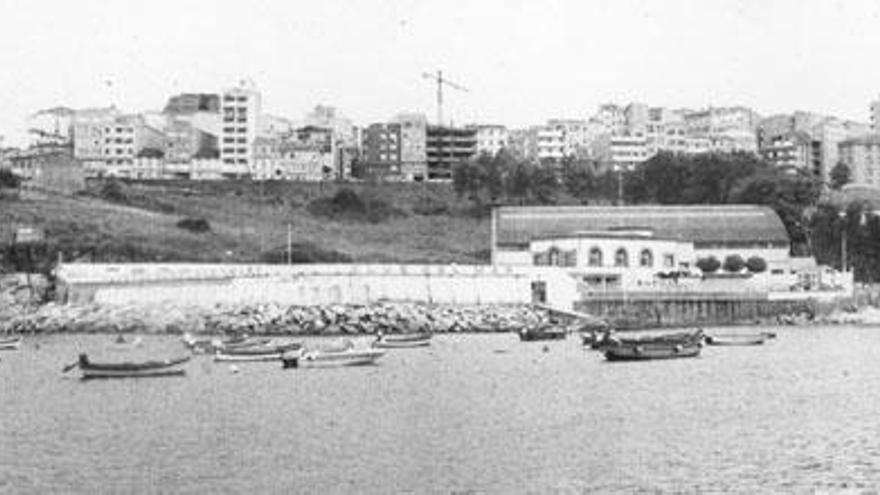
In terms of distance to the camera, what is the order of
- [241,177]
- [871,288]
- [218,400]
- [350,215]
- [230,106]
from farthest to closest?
[230,106] < [241,177] < [350,215] < [871,288] < [218,400]

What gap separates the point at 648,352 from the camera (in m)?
78.9

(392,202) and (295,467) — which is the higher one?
(392,202)

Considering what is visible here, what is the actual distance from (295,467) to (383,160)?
157247mm

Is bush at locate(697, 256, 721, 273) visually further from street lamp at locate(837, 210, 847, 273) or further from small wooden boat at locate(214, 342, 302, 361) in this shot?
small wooden boat at locate(214, 342, 302, 361)

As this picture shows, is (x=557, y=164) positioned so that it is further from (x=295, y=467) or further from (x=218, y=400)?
(x=295, y=467)

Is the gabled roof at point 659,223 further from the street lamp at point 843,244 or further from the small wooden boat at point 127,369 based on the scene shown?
the small wooden boat at point 127,369

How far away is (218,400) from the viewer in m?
60.0

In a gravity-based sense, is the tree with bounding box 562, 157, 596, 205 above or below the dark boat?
above

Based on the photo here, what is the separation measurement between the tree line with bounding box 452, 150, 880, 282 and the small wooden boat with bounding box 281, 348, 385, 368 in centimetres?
6305

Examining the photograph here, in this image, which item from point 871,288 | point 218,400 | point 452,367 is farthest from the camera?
point 871,288

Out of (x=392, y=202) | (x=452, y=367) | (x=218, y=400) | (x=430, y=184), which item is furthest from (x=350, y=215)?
(x=218, y=400)

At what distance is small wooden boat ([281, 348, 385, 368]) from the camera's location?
242 ft

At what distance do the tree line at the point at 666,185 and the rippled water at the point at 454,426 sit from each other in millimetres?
60016

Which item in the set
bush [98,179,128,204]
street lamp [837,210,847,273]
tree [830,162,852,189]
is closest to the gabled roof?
street lamp [837,210,847,273]
